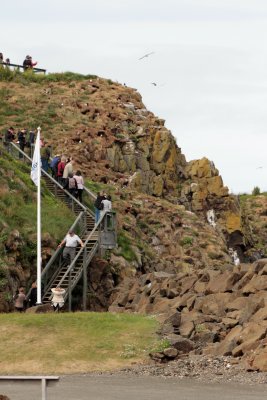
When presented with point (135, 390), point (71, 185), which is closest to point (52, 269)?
point (71, 185)

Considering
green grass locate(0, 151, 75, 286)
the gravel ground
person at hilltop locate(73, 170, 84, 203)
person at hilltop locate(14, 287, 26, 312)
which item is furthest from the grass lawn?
person at hilltop locate(73, 170, 84, 203)

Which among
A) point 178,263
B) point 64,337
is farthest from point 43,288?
point 178,263

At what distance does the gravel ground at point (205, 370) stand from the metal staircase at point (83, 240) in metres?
11.2

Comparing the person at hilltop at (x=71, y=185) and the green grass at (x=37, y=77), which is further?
the green grass at (x=37, y=77)

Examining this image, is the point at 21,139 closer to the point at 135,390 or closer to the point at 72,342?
the point at 72,342

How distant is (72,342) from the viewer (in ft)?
96.0

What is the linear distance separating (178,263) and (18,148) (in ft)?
31.7

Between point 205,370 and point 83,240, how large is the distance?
1714 cm

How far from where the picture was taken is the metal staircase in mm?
39781

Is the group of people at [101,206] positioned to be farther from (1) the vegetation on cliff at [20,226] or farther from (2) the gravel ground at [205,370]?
(2) the gravel ground at [205,370]

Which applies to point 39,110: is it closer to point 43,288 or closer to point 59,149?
point 59,149

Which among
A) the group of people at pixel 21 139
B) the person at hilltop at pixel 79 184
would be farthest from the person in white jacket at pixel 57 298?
the group of people at pixel 21 139

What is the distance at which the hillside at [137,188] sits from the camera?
43531 mm

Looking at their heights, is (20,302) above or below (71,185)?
below
